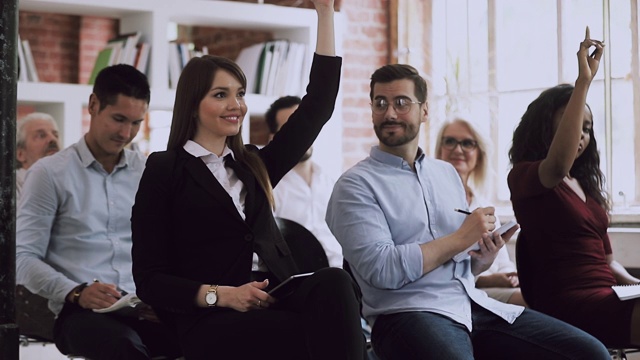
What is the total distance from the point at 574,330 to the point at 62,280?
151 cm

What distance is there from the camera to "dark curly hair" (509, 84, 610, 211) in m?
3.26

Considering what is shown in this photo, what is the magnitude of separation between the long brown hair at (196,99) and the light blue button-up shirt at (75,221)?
72cm

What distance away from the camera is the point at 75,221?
10.6ft

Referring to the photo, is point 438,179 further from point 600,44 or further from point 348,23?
point 348,23

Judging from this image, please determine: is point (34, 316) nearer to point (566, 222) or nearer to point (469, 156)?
point (566, 222)

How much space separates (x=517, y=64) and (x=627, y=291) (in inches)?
108

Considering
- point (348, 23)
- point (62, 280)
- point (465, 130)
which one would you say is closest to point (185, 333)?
point (62, 280)

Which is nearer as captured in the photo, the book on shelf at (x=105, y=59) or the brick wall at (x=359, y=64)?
the book on shelf at (x=105, y=59)

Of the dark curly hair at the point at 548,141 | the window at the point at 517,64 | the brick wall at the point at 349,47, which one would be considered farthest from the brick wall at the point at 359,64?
the dark curly hair at the point at 548,141

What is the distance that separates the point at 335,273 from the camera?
2293mm

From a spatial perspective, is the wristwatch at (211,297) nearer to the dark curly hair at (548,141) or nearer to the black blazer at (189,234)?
the black blazer at (189,234)

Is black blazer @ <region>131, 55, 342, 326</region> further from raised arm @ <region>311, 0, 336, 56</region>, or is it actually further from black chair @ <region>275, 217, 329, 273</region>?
black chair @ <region>275, 217, 329, 273</region>

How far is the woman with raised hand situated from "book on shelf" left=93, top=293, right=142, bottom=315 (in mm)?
130

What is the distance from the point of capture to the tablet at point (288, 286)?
2.33 metres
